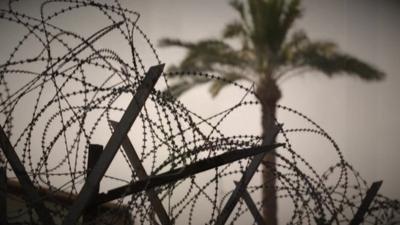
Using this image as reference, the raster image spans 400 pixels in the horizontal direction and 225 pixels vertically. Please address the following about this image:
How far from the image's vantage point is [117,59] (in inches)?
85.4

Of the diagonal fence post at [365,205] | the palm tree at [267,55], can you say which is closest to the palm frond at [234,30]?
the palm tree at [267,55]

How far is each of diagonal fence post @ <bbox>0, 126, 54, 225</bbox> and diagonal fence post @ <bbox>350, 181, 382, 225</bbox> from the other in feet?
8.81

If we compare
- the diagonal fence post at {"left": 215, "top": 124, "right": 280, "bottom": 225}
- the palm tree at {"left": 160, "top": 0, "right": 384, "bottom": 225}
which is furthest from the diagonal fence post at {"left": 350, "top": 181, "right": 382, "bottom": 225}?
the palm tree at {"left": 160, "top": 0, "right": 384, "bottom": 225}

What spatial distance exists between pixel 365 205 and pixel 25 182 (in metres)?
2.93

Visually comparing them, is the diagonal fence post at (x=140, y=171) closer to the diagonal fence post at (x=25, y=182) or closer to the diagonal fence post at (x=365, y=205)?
the diagonal fence post at (x=25, y=182)

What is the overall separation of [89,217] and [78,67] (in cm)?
84

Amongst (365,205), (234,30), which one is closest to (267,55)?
(234,30)

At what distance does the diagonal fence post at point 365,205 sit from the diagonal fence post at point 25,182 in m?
2.69

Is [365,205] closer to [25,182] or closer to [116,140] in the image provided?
[116,140]

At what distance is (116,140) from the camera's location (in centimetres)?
181

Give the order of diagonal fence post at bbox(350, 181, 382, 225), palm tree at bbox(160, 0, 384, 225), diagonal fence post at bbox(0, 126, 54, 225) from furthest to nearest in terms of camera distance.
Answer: palm tree at bbox(160, 0, 384, 225), diagonal fence post at bbox(350, 181, 382, 225), diagonal fence post at bbox(0, 126, 54, 225)

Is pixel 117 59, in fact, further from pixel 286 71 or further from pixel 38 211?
pixel 286 71

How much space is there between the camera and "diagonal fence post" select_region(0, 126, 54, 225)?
2154 millimetres

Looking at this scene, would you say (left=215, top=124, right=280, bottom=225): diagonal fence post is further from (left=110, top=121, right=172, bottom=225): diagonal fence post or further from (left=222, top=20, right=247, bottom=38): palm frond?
(left=222, top=20, right=247, bottom=38): palm frond
